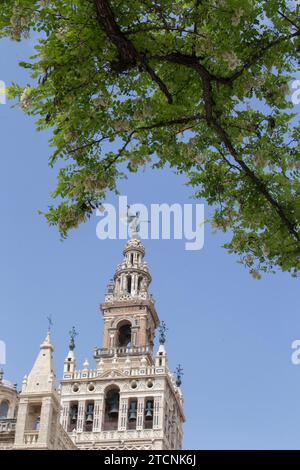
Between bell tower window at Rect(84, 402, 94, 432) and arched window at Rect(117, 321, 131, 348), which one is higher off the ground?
arched window at Rect(117, 321, 131, 348)

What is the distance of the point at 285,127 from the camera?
47.5 feet

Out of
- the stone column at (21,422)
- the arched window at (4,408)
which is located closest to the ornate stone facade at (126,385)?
the arched window at (4,408)

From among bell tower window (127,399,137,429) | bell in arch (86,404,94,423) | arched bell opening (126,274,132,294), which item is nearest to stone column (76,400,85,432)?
bell in arch (86,404,94,423)

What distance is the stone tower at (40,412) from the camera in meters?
35.1

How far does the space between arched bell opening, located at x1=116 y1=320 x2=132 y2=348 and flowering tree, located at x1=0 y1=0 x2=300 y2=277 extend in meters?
59.1

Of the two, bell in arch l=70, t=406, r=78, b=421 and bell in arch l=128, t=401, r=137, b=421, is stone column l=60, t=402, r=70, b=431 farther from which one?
bell in arch l=128, t=401, r=137, b=421

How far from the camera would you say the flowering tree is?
12062 mm

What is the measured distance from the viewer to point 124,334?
7519cm

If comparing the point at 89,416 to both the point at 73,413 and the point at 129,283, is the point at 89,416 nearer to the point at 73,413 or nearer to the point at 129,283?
the point at 73,413

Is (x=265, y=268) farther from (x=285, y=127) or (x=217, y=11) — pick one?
(x=217, y=11)

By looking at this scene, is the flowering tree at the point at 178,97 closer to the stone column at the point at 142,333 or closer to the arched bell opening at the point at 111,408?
the arched bell opening at the point at 111,408

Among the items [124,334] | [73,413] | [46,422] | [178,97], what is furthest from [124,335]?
[178,97]

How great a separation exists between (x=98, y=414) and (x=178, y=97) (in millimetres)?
56681
